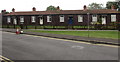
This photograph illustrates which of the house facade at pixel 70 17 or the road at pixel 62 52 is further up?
the house facade at pixel 70 17

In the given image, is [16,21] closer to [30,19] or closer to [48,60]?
[30,19]

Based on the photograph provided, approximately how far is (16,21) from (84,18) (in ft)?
66.3

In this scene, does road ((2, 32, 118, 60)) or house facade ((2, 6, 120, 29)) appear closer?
road ((2, 32, 118, 60))

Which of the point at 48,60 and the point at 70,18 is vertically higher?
the point at 70,18

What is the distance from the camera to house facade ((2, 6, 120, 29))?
4010cm

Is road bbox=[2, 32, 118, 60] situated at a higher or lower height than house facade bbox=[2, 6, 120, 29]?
lower

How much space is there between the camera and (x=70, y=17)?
41906 millimetres

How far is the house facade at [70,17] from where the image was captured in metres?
40.1

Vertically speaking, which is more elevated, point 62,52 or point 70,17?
point 70,17

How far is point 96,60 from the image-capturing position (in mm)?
8250

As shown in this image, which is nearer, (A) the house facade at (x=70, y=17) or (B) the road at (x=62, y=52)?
(B) the road at (x=62, y=52)

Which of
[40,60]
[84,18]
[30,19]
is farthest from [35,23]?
[40,60]

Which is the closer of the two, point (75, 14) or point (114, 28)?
point (114, 28)

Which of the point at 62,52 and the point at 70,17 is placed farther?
the point at 70,17
